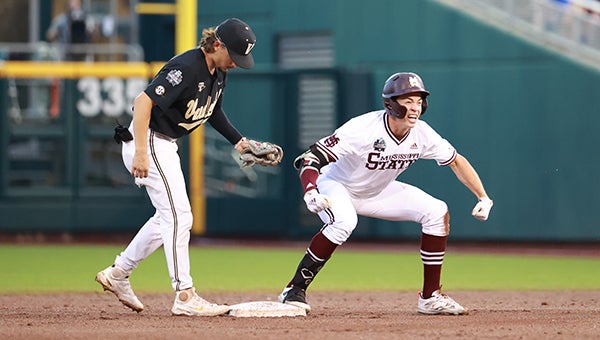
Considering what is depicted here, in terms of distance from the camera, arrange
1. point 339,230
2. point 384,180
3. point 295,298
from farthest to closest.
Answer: point 384,180 → point 295,298 → point 339,230

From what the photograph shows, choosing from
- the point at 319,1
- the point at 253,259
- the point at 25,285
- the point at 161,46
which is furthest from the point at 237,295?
the point at 161,46

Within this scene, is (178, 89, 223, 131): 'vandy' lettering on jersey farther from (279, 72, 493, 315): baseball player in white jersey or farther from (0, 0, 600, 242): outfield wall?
(0, 0, 600, 242): outfield wall

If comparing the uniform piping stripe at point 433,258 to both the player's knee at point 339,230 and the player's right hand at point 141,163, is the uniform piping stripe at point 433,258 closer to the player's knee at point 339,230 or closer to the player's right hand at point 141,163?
the player's knee at point 339,230

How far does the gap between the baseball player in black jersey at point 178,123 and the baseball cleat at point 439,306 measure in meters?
1.27

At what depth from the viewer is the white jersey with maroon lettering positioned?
697cm

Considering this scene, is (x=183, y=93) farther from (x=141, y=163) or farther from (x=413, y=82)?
(x=413, y=82)

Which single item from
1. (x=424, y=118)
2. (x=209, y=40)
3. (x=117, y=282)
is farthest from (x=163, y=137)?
(x=424, y=118)

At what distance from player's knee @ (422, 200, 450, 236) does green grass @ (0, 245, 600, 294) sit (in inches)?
94.9

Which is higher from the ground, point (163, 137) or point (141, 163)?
point (163, 137)

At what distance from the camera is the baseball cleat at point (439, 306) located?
23.0 ft

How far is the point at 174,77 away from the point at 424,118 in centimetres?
946

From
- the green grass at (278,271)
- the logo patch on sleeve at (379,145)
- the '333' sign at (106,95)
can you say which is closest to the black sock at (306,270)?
the logo patch on sleeve at (379,145)

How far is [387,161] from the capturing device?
704 cm

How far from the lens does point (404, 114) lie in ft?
22.7
